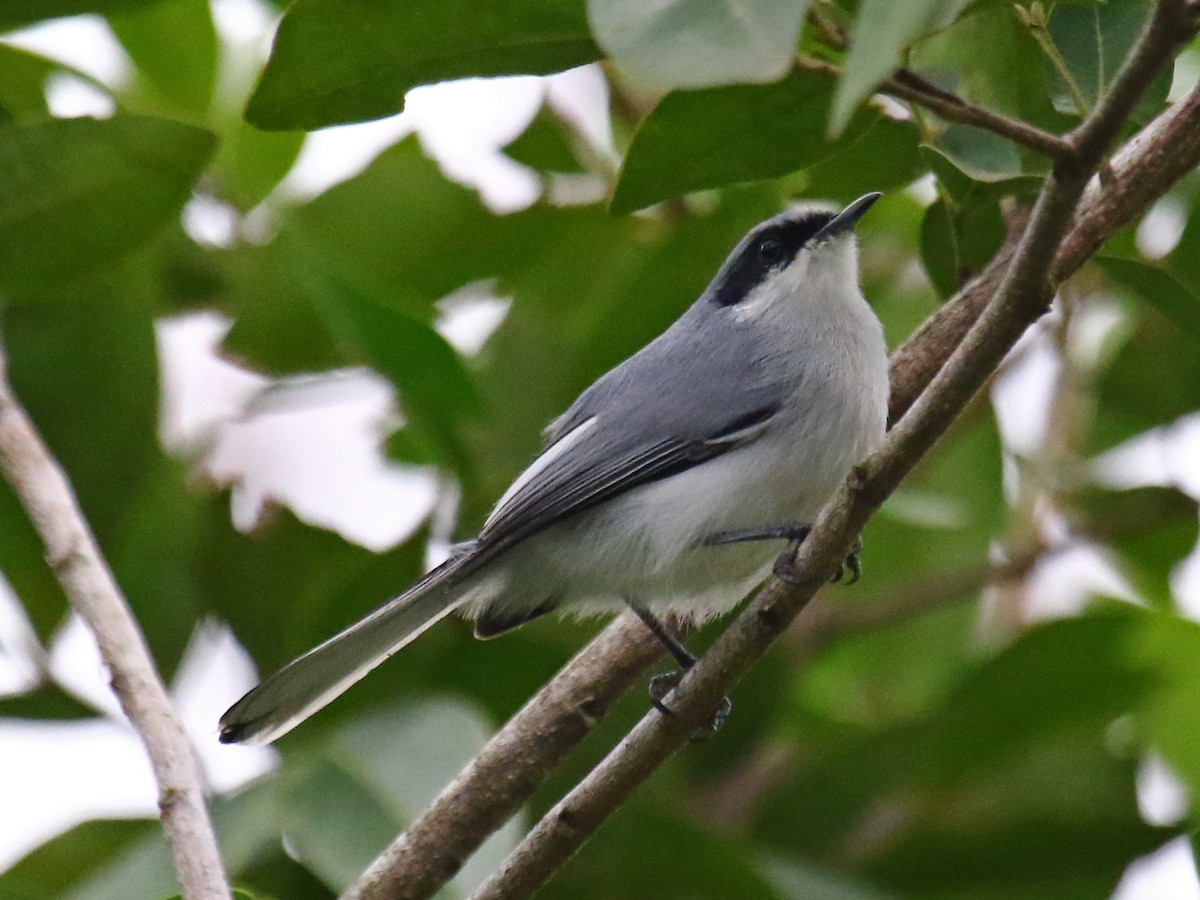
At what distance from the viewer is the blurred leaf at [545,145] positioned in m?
3.27

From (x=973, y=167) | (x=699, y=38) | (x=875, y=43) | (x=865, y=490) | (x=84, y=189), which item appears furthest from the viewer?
(x=84, y=189)

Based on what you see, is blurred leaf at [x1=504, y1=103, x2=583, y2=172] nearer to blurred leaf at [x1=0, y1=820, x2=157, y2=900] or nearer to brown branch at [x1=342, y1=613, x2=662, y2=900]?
brown branch at [x1=342, y1=613, x2=662, y2=900]

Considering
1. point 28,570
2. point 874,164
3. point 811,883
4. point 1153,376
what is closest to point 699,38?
point 874,164

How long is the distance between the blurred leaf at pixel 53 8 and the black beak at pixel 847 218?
1.23 metres

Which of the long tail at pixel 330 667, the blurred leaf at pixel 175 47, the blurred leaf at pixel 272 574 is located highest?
the blurred leaf at pixel 175 47

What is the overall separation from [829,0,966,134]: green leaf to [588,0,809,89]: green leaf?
9 centimetres

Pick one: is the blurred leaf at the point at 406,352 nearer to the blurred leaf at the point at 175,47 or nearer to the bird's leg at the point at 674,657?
the bird's leg at the point at 674,657

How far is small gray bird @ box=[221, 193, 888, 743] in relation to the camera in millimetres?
2523

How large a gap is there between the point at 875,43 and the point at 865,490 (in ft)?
1.98

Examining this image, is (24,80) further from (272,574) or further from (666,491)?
(666,491)

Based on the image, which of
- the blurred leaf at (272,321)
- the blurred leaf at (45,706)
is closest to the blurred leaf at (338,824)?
the blurred leaf at (45,706)

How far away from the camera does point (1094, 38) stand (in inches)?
77.2

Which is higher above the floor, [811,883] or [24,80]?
[24,80]

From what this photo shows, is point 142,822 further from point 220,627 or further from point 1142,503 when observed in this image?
point 1142,503
